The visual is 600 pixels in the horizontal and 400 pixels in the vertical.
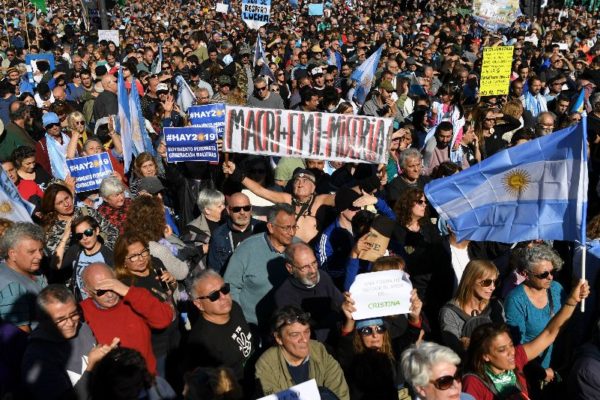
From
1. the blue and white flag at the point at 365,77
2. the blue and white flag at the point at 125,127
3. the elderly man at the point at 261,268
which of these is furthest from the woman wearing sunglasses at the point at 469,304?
the blue and white flag at the point at 365,77

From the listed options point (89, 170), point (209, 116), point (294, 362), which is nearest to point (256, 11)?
point (209, 116)

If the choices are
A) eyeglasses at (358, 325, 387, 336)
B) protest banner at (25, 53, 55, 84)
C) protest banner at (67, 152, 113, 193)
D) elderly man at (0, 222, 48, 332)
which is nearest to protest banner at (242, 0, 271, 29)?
protest banner at (25, 53, 55, 84)

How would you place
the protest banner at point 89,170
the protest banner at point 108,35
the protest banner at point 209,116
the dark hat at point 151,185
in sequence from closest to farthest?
the dark hat at point 151,185 → the protest banner at point 89,170 → the protest banner at point 209,116 → the protest banner at point 108,35

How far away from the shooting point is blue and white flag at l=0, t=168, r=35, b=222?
21.4 ft

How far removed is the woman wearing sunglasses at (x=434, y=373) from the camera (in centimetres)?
397

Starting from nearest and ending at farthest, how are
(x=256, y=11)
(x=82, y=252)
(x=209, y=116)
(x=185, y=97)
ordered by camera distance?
(x=82, y=252), (x=209, y=116), (x=185, y=97), (x=256, y=11)

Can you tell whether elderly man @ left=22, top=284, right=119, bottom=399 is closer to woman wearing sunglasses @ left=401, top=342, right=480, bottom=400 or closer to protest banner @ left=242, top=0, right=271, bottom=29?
woman wearing sunglasses @ left=401, top=342, right=480, bottom=400

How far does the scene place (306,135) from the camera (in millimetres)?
7715

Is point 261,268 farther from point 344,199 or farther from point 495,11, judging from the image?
point 495,11

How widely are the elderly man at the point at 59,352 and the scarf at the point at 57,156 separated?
4654 mm

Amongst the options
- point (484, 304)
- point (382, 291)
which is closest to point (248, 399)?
point (382, 291)

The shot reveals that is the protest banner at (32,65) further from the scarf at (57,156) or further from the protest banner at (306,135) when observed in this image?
the protest banner at (306,135)

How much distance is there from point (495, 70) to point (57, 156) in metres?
6.26

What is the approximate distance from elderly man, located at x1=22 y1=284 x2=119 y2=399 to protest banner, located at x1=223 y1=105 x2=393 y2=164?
3.55m
